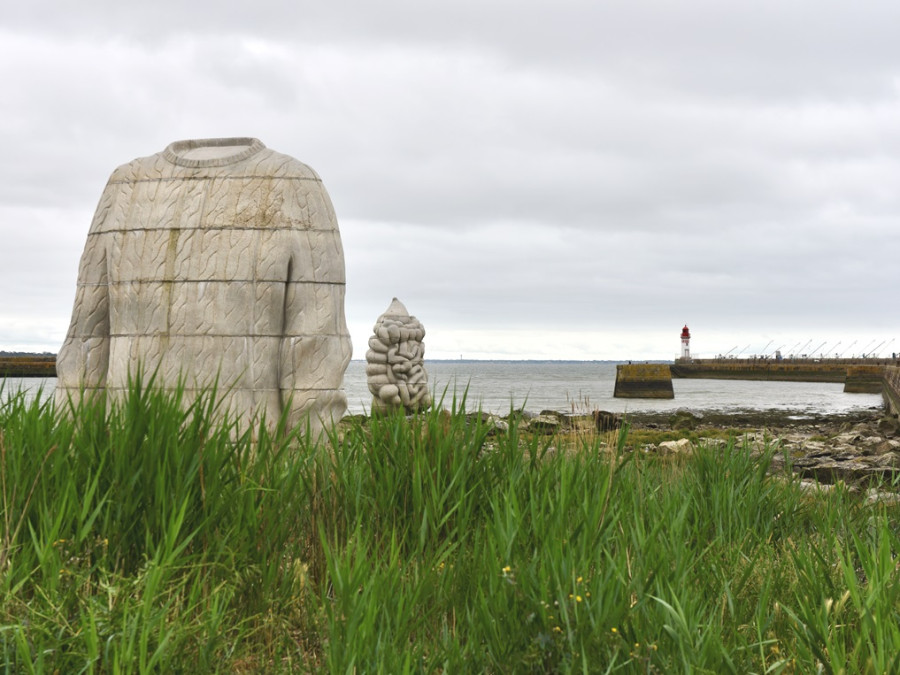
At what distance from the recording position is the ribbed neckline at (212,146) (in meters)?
4.75

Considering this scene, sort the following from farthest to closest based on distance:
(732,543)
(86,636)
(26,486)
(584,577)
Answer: (732,543), (26,486), (584,577), (86,636)

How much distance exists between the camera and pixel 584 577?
2.90 metres

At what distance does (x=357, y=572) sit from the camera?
282cm

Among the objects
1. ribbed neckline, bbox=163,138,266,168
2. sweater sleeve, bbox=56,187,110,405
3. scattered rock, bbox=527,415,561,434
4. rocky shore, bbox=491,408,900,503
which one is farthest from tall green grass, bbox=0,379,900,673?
ribbed neckline, bbox=163,138,266,168

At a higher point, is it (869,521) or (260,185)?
(260,185)

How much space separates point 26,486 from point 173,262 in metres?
1.74

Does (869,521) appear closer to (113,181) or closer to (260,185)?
(260,185)

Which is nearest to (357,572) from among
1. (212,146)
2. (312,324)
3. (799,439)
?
(312,324)

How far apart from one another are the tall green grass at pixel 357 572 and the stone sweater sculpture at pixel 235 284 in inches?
26.8

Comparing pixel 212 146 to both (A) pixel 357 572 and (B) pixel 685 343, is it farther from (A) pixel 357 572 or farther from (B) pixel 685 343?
(B) pixel 685 343

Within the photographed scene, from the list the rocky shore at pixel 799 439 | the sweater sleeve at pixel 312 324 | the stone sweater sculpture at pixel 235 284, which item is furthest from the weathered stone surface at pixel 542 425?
the stone sweater sculpture at pixel 235 284

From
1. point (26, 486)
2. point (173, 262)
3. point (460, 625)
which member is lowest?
point (460, 625)

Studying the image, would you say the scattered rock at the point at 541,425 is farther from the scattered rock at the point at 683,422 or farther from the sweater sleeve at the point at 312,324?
the scattered rock at the point at 683,422

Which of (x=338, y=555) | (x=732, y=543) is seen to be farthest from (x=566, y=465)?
(x=338, y=555)
